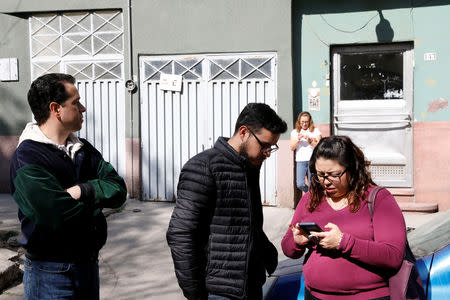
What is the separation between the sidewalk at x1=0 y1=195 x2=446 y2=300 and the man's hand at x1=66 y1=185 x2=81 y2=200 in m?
2.83

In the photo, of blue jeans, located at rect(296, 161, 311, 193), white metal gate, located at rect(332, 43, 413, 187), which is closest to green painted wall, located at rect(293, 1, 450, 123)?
white metal gate, located at rect(332, 43, 413, 187)

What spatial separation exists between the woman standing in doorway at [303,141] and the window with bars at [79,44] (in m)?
3.33

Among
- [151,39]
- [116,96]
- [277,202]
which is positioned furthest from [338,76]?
[116,96]

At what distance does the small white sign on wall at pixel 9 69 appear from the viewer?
978cm

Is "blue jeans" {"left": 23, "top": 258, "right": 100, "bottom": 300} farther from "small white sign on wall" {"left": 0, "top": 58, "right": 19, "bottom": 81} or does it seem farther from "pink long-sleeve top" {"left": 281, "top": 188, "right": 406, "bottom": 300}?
"small white sign on wall" {"left": 0, "top": 58, "right": 19, "bottom": 81}

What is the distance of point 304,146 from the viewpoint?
27.4 ft

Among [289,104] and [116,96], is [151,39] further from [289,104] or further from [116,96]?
[289,104]

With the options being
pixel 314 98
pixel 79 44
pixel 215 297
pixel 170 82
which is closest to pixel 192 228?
pixel 215 297

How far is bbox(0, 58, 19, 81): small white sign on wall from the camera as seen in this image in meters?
9.78

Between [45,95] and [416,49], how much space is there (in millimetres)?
7217

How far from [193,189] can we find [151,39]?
692 centimetres

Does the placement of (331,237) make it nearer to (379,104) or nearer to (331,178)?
(331,178)

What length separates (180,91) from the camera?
913 centimetres

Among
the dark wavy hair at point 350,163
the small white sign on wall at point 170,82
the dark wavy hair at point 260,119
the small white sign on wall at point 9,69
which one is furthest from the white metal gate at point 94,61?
the dark wavy hair at point 350,163
